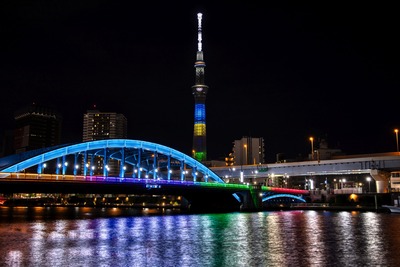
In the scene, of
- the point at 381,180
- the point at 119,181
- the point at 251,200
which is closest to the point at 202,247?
the point at 119,181

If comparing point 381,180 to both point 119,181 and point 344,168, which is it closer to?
point 344,168

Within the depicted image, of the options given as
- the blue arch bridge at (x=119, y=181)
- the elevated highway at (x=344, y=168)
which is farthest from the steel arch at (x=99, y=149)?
the elevated highway at (x=344, y=168)

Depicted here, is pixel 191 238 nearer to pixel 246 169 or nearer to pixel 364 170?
pixel 364 170

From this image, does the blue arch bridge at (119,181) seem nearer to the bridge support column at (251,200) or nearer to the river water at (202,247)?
the bridge support column at (251,200)

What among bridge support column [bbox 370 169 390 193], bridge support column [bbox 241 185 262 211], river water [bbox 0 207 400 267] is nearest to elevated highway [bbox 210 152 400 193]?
bridge support column [bbox 370 169 390 193]

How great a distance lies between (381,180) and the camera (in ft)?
379

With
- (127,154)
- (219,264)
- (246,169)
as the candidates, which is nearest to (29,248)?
(219,264)

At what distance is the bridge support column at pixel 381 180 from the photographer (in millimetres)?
112938

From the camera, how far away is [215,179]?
120688 mm

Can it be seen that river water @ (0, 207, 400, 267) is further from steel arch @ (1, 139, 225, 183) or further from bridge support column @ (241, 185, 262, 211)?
bridge support column @ (241, 185, 262, 211)

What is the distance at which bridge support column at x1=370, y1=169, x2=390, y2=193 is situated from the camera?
11294 centimetres

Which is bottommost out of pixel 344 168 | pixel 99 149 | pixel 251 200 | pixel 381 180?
pixel 251 200

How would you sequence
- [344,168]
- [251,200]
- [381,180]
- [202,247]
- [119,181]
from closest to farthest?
1. [202,247]
2. [119,181]
3. [251,200]
4. [381,180]
5. [344,168]

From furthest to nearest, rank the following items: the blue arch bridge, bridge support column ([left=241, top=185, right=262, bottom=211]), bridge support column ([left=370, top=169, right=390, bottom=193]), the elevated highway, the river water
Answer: bridge support column ([left=241, top=185, right=262, bottom=211]) → bridge support column ([left=370, top=169, right=390, bottom=193]) → the elevated highway → the blue arch bridge → the river water
